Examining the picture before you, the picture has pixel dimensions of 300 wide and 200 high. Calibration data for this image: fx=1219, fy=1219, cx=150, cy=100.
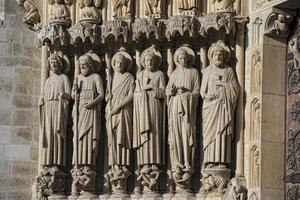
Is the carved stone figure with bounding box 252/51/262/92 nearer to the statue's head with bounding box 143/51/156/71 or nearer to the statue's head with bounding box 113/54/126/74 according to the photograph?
the statue's head with bounding box 143/51/156/71

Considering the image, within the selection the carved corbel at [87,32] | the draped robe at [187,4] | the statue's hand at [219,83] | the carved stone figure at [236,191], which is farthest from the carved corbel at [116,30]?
the carved stone figure at [236,191]

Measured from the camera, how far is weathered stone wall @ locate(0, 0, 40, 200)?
1486 cm

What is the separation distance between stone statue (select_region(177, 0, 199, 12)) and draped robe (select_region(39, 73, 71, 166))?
1.67 metres

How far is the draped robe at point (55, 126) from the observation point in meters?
14.3

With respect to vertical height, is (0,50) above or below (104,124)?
above

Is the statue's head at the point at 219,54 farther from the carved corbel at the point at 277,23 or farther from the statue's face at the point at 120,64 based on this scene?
the statue's face at the point at 120,64

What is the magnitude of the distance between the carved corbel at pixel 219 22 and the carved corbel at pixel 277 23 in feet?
1.43

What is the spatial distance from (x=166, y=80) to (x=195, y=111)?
57 centimetres

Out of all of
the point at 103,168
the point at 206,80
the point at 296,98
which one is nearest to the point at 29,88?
the point at 103,168

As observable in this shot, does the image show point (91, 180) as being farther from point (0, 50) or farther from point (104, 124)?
point (0, 50)

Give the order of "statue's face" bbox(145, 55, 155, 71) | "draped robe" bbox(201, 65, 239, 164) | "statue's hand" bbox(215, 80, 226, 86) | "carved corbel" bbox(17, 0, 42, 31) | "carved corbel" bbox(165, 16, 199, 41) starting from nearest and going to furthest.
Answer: "draped robe" bbox(201, 65, 239, 164)
"statue's hand" bbox(215, 80, 226, 86)
"carved corbel" bbox(165, 16, 199, 41)
"statue's face" bbox(145, 55, 155, 71)
"carved corbel" bbox(17, 0, 42, 31)

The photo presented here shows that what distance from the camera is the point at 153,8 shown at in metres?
14.1

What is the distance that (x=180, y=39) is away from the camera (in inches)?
548

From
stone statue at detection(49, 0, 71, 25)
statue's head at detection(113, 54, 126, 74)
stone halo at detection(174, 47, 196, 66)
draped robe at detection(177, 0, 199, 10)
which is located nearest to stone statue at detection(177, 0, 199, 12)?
draped robe at detection(177, 0, 199, 10)
